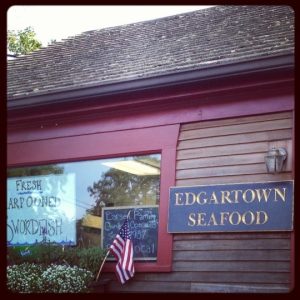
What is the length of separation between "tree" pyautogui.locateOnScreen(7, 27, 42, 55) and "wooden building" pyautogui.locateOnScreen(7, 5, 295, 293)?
6.49 metres

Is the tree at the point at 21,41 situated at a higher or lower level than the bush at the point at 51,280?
higher

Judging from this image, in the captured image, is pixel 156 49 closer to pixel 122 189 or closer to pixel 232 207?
pixel 122 189

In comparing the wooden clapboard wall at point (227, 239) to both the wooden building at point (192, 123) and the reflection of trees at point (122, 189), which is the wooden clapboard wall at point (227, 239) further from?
the reflection of trees at point (122, 189)

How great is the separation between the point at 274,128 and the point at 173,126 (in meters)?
1.33

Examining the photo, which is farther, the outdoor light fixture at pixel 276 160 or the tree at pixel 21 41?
the tree at pixel 21 41

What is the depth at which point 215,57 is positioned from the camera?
7.14m

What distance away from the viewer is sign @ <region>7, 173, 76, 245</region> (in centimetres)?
764

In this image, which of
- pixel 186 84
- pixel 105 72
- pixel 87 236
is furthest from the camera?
pixel 105 72

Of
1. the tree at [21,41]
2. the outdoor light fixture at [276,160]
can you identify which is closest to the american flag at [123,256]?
the outdoor light fixture at [276,160]

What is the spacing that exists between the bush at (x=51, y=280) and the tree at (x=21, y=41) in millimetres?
9050

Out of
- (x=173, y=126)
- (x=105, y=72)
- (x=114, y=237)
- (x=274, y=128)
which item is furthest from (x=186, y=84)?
(x=114, y=237)

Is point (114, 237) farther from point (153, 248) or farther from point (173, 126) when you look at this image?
point (173, 126)

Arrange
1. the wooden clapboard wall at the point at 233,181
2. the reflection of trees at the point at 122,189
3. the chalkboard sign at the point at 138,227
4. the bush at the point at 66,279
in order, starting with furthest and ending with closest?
the reflection of trees at the point at 122,189, the chalkboard sign at the point at 138,227, the bush at the point at 66,279, the wooden clapboard wall at the point at 233,181

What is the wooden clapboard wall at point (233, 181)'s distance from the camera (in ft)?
20.0
